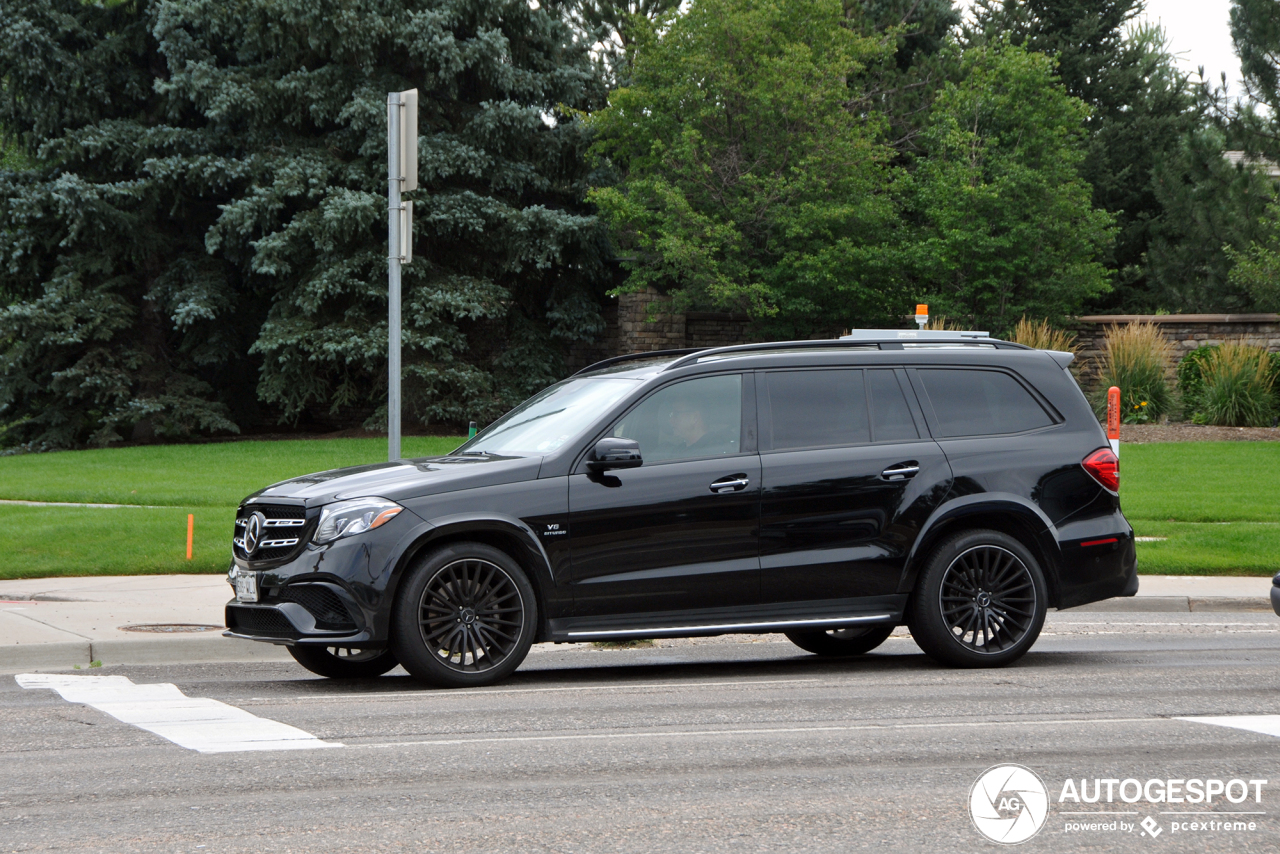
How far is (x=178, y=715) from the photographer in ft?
22.3

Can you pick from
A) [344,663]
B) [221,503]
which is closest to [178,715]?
[344,663]

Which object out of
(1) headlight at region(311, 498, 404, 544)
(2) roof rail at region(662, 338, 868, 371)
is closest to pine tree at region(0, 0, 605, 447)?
(2) roof rail at region(662, 338, 868, 371)

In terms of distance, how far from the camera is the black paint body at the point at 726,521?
7211 millimetres

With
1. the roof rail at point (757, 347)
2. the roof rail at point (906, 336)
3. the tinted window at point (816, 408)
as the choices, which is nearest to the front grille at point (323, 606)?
the roof rail at point (757, 347)

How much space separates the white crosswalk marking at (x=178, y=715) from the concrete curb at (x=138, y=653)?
0.29 metres

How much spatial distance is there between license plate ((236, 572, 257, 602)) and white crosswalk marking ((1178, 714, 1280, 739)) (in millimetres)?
4803

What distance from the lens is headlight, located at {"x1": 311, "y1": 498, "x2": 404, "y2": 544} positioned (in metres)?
7.13

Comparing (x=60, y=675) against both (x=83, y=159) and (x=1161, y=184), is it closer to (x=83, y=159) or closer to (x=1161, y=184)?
(x=83, y=159)

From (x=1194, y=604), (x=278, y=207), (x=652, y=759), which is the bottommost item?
(x=1194, y=604)

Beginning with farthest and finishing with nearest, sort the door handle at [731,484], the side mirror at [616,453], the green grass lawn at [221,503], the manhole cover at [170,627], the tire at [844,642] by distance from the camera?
the green grass lawn at [221,503] < the manhole cover at [170,627] < the tire at [844,642] < the door handle at [731,484] < the side mirror at [616,453]

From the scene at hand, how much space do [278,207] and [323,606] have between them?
82.3 ft

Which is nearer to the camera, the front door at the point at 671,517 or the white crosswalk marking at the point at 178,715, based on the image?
the white crosswalk marking at the point at 178,715

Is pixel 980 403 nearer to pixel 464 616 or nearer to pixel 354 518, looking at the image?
pixel 464 616

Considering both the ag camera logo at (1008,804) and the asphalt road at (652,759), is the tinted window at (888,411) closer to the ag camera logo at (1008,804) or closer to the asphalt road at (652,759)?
the asphalt road at (652,759)
